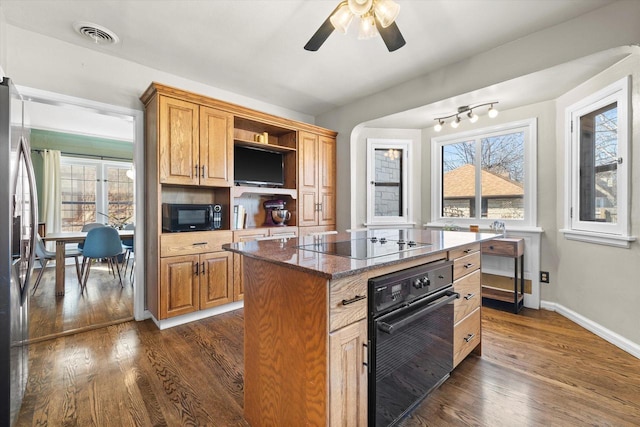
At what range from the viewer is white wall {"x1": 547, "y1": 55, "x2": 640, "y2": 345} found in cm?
225

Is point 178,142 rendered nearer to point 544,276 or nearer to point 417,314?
point 417,314

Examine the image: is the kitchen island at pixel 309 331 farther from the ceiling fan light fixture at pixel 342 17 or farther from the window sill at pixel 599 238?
the window sill at pixel 599 238

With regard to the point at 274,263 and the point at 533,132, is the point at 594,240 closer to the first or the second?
the point at 533,132

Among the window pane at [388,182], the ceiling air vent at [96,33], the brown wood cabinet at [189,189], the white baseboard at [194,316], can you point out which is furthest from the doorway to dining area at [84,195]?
the window pane at [388,182]

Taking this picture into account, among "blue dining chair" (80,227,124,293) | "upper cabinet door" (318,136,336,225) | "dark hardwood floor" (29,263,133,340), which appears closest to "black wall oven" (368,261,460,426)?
"upper cabinet door" (318,136,336,225)

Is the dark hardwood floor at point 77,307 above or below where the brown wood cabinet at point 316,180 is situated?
below

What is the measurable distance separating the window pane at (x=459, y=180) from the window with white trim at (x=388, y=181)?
52 centimetres

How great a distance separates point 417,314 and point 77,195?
22.7ft

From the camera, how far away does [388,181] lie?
4.28 meters

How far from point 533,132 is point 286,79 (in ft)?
9.58

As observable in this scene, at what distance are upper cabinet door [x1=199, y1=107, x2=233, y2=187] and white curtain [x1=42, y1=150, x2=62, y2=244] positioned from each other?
176 inches

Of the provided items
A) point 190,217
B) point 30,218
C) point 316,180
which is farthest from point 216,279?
point 316,180

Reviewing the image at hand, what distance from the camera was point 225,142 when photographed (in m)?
3.10

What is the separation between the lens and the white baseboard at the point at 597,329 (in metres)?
2.21
